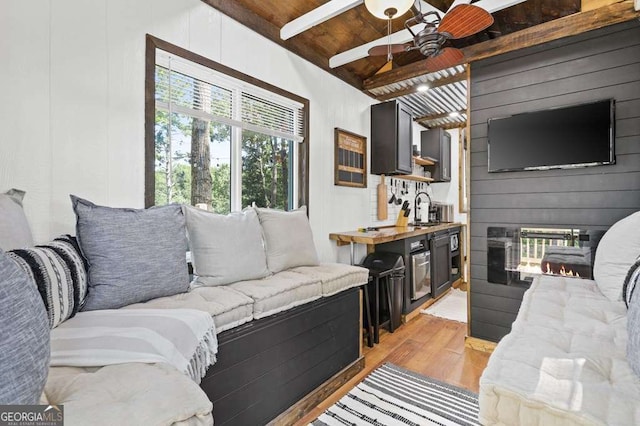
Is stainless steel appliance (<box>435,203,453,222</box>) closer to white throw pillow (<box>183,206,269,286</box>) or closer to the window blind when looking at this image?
the window blind

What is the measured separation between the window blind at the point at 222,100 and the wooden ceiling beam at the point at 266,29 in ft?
1.56

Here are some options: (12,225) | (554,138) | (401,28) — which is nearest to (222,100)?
(12,225)

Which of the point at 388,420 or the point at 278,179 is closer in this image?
the point at 388,420

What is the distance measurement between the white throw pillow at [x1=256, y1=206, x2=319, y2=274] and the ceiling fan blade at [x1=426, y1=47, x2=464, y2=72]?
5.40 feet

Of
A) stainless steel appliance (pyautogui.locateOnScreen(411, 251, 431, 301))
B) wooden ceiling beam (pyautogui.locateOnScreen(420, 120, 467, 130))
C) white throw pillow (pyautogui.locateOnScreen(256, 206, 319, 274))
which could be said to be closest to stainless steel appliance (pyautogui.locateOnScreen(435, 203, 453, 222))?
wooden ceiling beam (pyautogui.locateOnScreen(420, 120, 467, 130))

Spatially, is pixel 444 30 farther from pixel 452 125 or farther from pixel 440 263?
pixel 452 125

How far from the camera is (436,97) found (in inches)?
174

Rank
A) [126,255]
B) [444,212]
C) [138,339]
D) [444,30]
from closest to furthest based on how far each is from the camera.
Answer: [138,339], [126,255], [444,30], [444,212]

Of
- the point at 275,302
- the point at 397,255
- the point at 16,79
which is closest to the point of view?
the point at 16,79

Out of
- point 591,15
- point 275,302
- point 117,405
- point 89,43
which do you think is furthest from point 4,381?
point 591,15

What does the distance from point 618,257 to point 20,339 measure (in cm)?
254

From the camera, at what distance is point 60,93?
158cm

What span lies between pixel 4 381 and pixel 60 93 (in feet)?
5.05

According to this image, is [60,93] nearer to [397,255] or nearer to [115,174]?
[115,174]
